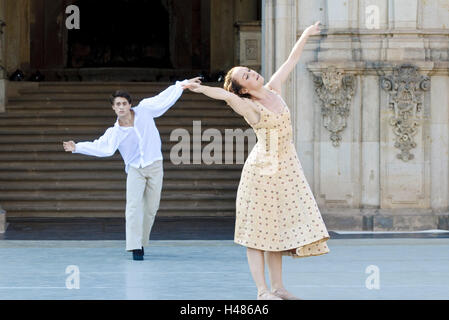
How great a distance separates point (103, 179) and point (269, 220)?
10.1 metres

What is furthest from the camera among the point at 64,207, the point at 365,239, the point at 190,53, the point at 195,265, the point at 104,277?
the point at 190,53

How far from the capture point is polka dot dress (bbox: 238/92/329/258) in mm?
9156

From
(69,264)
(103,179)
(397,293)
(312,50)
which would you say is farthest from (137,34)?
(397,293)

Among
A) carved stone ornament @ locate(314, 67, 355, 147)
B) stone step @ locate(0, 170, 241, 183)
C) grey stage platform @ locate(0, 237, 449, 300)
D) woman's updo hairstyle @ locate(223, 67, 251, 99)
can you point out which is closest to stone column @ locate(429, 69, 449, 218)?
carved stone ornament @ locate(314, 67, 355, 147)

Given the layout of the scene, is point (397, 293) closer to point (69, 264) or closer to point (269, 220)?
point (269, 220)

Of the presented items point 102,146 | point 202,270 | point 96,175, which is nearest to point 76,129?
point 96,175

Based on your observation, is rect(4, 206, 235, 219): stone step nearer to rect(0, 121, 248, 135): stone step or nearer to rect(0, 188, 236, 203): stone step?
rect(0, 188, 236, 203): stone step

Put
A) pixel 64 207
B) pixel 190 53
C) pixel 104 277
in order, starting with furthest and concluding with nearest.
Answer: pixel 190 53, pixel 64 207, pixel 104 277

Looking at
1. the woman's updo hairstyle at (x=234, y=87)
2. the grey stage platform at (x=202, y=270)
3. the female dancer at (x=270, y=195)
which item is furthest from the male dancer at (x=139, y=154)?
the female dancer at (x=270, y=195)

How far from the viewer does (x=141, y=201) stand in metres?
12.7

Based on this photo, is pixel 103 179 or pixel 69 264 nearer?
pixel 69 264

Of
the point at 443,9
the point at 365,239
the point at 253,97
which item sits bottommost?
the point at 365,239

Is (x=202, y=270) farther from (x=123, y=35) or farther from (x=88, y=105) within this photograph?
(x=123, y=35)

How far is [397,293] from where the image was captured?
32.4ft
